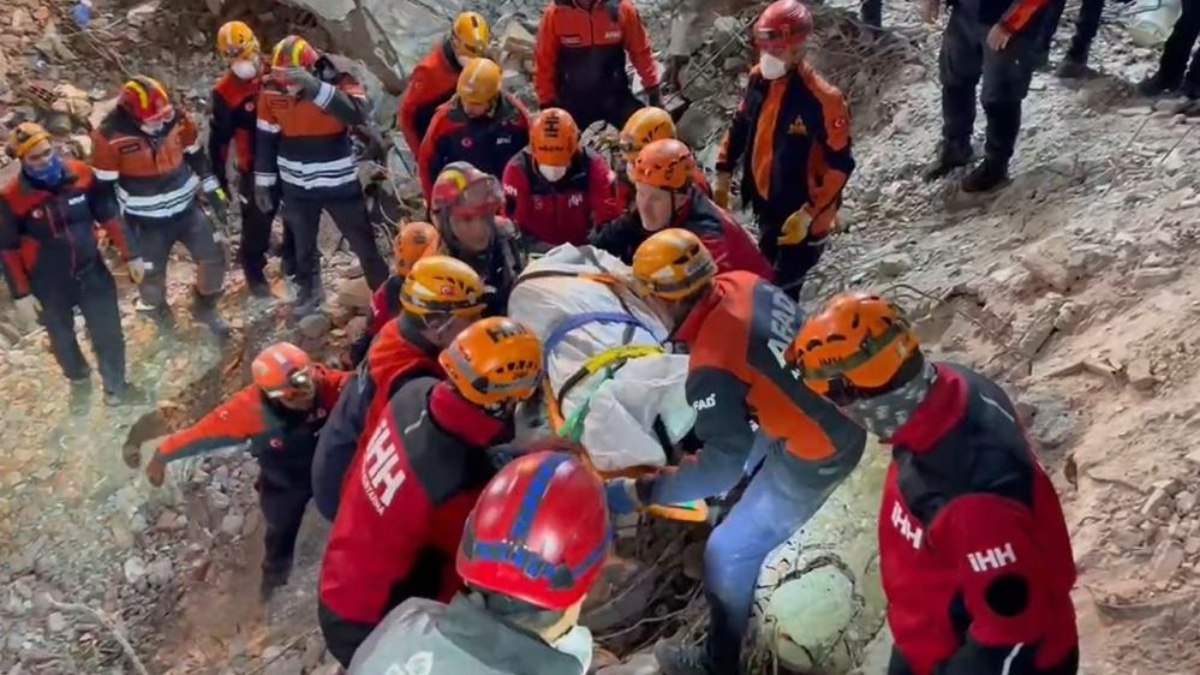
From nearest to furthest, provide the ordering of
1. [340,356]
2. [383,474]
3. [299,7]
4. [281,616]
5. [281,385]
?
[383,474], [281,385], [281,616], [340,356], [299,7]

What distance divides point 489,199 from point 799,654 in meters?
2.03

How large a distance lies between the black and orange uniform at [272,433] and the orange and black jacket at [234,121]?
2.12 meters

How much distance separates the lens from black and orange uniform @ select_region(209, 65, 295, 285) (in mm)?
6246

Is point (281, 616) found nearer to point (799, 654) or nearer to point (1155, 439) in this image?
point (799, 654)

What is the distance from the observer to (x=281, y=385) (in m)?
4.52

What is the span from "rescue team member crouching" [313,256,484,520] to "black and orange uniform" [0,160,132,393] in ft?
8.27

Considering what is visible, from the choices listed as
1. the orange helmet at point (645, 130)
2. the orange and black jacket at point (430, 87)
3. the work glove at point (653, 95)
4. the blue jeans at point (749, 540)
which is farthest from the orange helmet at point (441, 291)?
the work glove at point (653, 95)

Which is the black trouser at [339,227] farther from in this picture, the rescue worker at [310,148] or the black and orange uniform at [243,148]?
the black and orange uniform at [243,148]

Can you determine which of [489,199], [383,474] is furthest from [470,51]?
[383,474]

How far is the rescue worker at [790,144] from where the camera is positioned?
4.82m

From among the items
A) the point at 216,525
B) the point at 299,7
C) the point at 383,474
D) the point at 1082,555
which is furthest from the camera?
the point at 299,7

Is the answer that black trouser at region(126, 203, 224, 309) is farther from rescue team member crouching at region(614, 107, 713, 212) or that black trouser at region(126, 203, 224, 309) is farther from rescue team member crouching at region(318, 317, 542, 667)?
rescue team member crouching at region(318, 317, 542, 667)

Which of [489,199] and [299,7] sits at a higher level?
[489,199]

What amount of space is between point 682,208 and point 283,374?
1655mm
